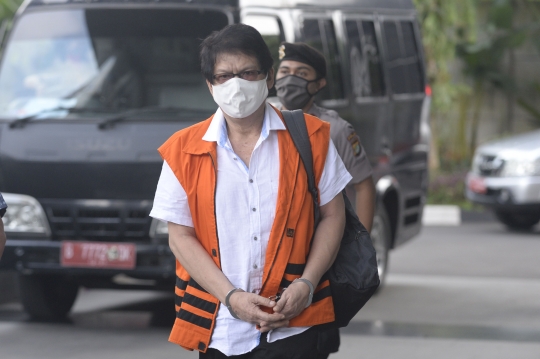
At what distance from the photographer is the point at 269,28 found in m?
7.46

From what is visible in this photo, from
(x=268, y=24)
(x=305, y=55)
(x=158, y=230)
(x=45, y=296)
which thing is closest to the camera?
(x=305, y=55)

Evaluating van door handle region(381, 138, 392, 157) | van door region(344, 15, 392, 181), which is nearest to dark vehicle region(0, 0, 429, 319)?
van door region(344, 15, 392, 181)

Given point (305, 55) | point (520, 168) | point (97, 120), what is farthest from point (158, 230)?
point (520, 168)

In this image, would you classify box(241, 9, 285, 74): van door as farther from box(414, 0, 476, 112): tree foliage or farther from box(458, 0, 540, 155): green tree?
box(458, 0, 540, 155): green tree

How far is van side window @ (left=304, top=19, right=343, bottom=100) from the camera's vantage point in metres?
7.94

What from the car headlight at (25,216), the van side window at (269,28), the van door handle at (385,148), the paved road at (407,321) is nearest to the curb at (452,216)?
the paved road at (407,321)

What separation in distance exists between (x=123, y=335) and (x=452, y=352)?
86.2 inches

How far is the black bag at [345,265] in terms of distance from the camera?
11.6ft

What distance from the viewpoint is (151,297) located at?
30.6 ft

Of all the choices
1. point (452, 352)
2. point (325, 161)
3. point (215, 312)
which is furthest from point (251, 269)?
point (452, 352)

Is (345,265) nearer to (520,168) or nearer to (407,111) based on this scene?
(407,111)

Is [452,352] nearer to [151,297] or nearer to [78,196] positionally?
[78,196]

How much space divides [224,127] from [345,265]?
601 millimetres

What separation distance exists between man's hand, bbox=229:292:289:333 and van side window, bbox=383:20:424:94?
6121mm
